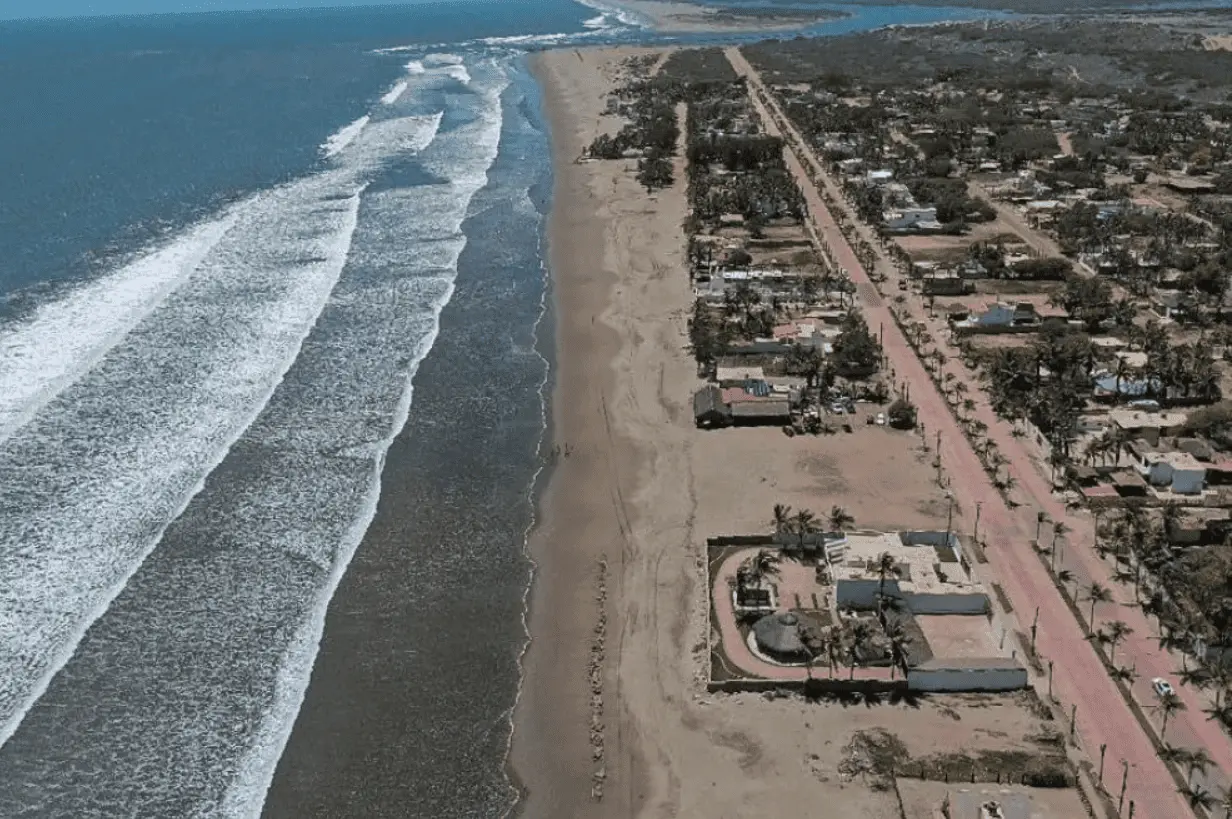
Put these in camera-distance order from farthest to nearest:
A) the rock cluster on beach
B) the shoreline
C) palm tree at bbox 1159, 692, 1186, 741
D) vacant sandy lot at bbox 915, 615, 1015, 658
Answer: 1. vacant sandy lot at bbox 915, 615, 1015, 658
2. palm tree at bbox 1159, 692, 1186, 741
3. the shoreline
4. the rock cluster on beach

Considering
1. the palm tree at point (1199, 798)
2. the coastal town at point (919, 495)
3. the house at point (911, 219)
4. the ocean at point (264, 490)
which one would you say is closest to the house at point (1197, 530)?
the coastal town at point (919, 495)

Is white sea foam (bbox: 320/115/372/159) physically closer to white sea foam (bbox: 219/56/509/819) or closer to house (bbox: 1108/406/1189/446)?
white sea foam (bbox: 219/56/509/819)

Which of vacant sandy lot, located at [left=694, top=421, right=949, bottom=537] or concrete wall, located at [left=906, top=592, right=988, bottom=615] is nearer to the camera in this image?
concrete wall, located at [left=906, top=592, right=988, bottom=615]

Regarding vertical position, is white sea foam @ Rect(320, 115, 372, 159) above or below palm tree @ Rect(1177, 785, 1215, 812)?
above

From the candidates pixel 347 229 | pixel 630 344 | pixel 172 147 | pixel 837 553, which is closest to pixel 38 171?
pixel 172 147

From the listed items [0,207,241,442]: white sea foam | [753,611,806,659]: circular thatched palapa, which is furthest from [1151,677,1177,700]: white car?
[0,207,241,442]: white sea foam

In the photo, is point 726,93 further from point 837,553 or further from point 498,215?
point 837,553
